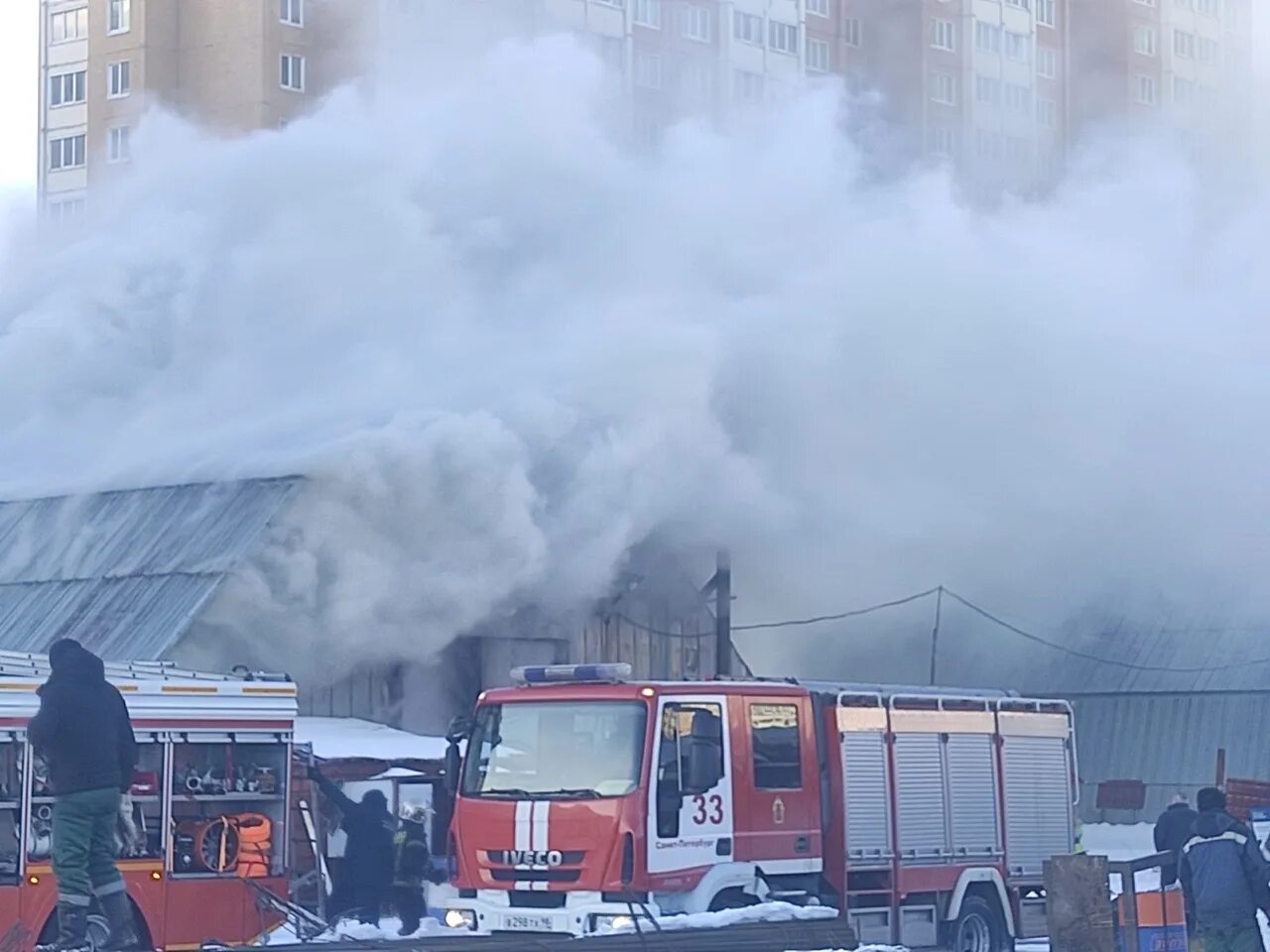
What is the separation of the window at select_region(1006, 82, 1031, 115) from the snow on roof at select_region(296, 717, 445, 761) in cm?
4805

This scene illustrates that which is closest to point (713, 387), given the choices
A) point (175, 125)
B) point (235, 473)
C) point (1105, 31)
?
point (235, 473)

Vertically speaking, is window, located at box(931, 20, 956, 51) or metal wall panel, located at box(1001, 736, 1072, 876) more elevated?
window, located at box(931, 20, 956, 51)

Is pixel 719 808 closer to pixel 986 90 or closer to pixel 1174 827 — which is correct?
pixel 1174 827

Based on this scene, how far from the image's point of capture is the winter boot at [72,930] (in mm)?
11219

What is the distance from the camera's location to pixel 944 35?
239 feet

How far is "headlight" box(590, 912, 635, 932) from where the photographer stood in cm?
1550

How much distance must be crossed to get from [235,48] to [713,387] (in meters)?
38.5

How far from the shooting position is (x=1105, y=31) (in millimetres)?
71938

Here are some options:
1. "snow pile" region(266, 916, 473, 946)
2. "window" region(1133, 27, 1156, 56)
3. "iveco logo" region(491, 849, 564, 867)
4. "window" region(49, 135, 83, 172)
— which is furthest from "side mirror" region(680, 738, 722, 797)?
"window" region(1133, 27, 1156, 56)

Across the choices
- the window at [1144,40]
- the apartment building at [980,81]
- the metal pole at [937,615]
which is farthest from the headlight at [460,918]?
the window at [1144,40]

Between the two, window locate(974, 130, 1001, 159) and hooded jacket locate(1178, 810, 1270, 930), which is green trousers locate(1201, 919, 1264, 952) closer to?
hooded jacket locate(1178, 810, 1270, 930)

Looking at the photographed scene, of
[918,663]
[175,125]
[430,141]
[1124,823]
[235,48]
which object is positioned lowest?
[1124,823]

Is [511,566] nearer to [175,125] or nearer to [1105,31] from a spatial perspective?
[175,125]

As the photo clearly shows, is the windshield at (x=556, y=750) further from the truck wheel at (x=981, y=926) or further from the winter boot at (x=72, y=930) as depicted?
the winter boot at (x=72, y=930)
